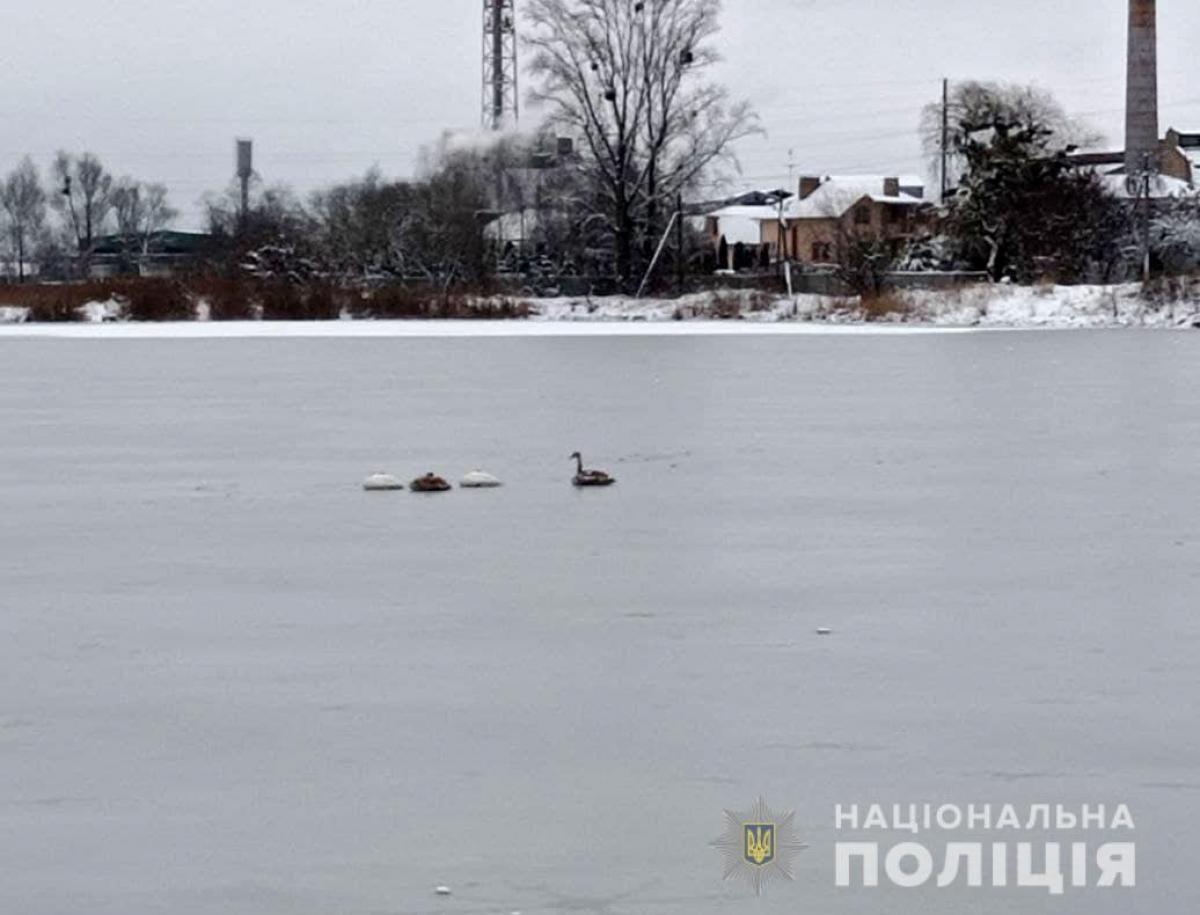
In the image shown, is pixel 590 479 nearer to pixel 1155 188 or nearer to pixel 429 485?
pixel 429 485

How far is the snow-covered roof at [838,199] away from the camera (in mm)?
98375

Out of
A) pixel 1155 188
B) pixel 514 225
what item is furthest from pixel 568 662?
pixel 514 225

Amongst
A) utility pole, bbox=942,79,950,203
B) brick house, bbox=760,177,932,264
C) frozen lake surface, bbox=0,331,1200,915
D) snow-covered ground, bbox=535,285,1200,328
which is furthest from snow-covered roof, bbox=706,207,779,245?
frozen lake surface, bbox=0,331,1200,915

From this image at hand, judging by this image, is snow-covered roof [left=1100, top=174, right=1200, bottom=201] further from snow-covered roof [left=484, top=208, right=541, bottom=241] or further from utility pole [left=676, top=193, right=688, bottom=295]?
snow-covered roof [left=484, top=208, right=541, bottom=241]

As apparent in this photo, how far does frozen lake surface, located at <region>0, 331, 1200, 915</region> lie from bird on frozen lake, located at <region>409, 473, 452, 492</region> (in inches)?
4.8

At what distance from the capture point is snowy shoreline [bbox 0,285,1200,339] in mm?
43656

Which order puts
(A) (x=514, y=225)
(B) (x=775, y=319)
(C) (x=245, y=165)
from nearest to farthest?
1. (B) (x=775, y=319)
2. (A) (x=514, y=225)
3. (C) (x=245, y=165)

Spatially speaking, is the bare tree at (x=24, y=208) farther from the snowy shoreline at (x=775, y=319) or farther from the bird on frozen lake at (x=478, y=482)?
the bird on frozen lake at (x=478, y=482)

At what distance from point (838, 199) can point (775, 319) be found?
167 ft

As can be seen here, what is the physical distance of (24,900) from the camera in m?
4.87

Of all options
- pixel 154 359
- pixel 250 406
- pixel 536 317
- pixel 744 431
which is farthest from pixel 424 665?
pixel 536 317

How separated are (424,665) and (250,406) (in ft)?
46.2

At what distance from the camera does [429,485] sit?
512 inches

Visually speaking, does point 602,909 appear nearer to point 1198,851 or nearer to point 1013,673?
point 1198,851
